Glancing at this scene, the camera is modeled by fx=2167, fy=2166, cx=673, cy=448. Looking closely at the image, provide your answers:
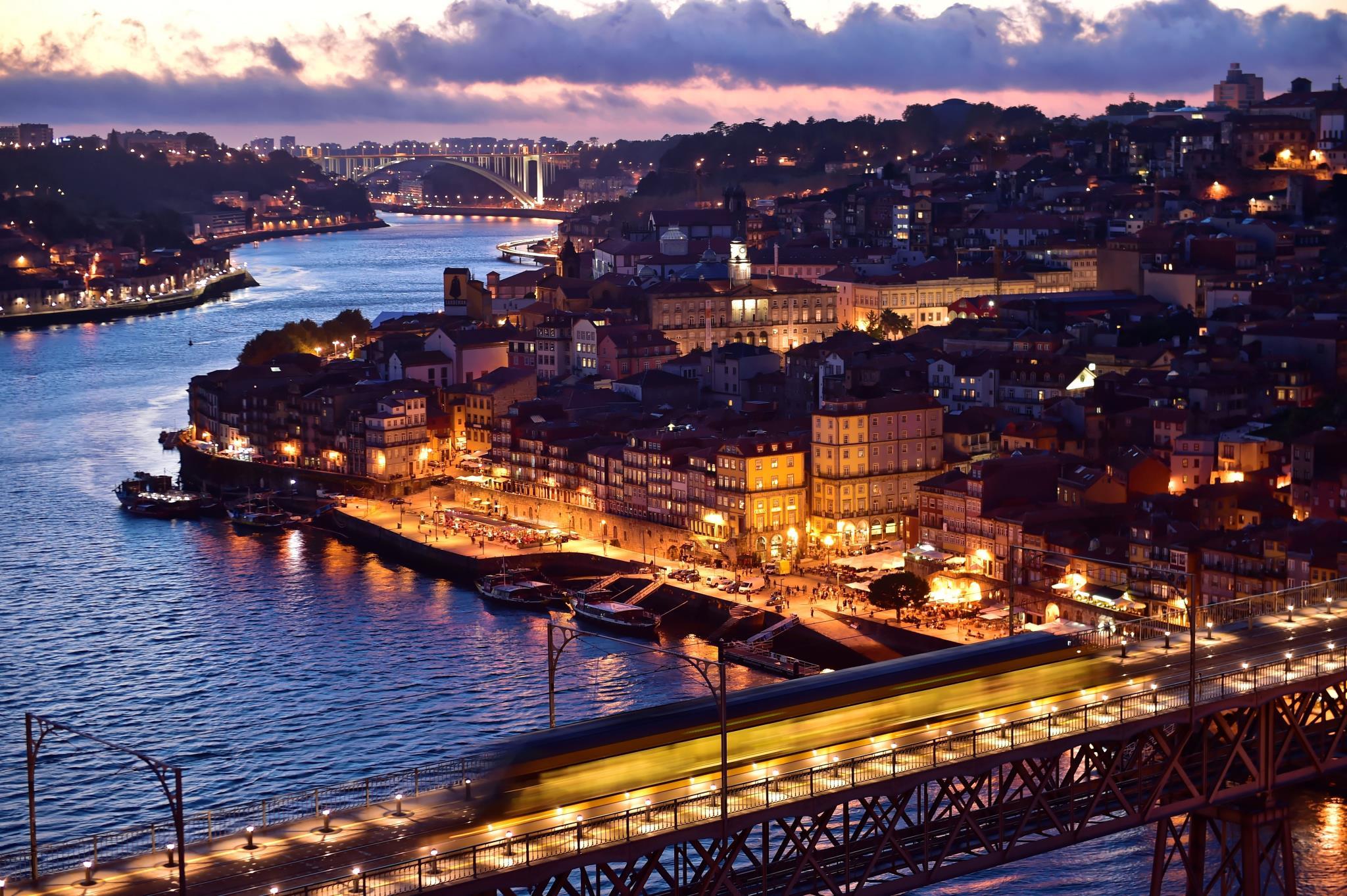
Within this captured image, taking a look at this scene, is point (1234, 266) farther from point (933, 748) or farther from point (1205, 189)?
point (933, 748)

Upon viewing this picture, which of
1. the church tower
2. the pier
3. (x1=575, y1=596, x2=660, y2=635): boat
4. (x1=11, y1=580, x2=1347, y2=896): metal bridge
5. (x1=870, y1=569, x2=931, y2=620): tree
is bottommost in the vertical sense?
(x1=575, y1=596, x2=660, y2=635): boat

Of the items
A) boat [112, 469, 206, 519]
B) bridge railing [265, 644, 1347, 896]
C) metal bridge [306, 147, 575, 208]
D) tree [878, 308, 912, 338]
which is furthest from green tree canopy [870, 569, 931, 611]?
metal bridge [306, 147, 575, 208]

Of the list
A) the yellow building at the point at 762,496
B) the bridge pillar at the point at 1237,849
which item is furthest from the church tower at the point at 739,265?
the bridge pillar at the point at 1237,849

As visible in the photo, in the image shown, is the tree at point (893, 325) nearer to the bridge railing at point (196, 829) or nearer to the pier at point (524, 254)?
the bridge railing at point (196, 829)

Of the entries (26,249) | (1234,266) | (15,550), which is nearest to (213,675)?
(15,550)

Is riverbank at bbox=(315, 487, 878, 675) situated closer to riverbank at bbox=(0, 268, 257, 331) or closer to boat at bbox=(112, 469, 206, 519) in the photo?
boat at bbox=(112, 469, 206, 519)

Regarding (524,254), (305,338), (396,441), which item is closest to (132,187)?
(524,254)

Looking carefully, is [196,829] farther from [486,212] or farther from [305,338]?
[486,212]

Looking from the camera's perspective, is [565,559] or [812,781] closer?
[812,781]
